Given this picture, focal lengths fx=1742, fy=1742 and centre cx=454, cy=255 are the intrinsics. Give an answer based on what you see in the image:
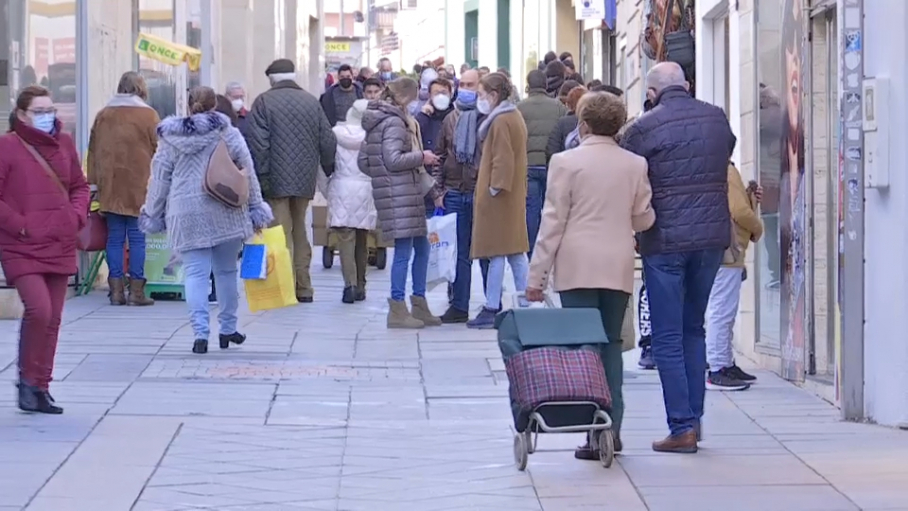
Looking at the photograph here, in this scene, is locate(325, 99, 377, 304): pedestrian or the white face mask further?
the white face mask

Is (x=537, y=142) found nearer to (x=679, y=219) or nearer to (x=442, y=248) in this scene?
(x=442, y=248)

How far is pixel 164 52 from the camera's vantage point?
→ 51.5ft

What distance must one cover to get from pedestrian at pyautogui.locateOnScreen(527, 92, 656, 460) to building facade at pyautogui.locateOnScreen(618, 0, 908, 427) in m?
1.55

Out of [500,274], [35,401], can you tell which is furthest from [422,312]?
[35,401]

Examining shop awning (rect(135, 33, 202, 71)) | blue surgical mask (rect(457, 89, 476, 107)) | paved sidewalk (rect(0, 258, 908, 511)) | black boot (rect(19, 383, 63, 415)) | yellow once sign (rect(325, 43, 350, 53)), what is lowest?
paved sidewalk (rect(0, 258, 908, 511))

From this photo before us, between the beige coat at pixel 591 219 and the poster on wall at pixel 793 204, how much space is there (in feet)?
10.0

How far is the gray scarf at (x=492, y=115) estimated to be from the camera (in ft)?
41.7

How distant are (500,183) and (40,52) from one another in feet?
15.7

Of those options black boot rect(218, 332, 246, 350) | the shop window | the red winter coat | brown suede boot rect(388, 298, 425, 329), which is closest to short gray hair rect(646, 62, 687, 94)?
the red winter coat

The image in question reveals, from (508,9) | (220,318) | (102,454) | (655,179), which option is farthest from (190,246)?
(508,9)

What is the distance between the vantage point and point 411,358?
11.6 meters

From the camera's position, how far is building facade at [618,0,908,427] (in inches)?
344

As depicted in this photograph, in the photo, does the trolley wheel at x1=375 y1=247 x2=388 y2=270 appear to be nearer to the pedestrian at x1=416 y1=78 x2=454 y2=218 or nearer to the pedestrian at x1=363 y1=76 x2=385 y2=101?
the pedestrian at x1=416 y1=78 x2=454 y2=218

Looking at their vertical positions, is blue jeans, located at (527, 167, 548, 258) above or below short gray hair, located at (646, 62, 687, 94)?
below
